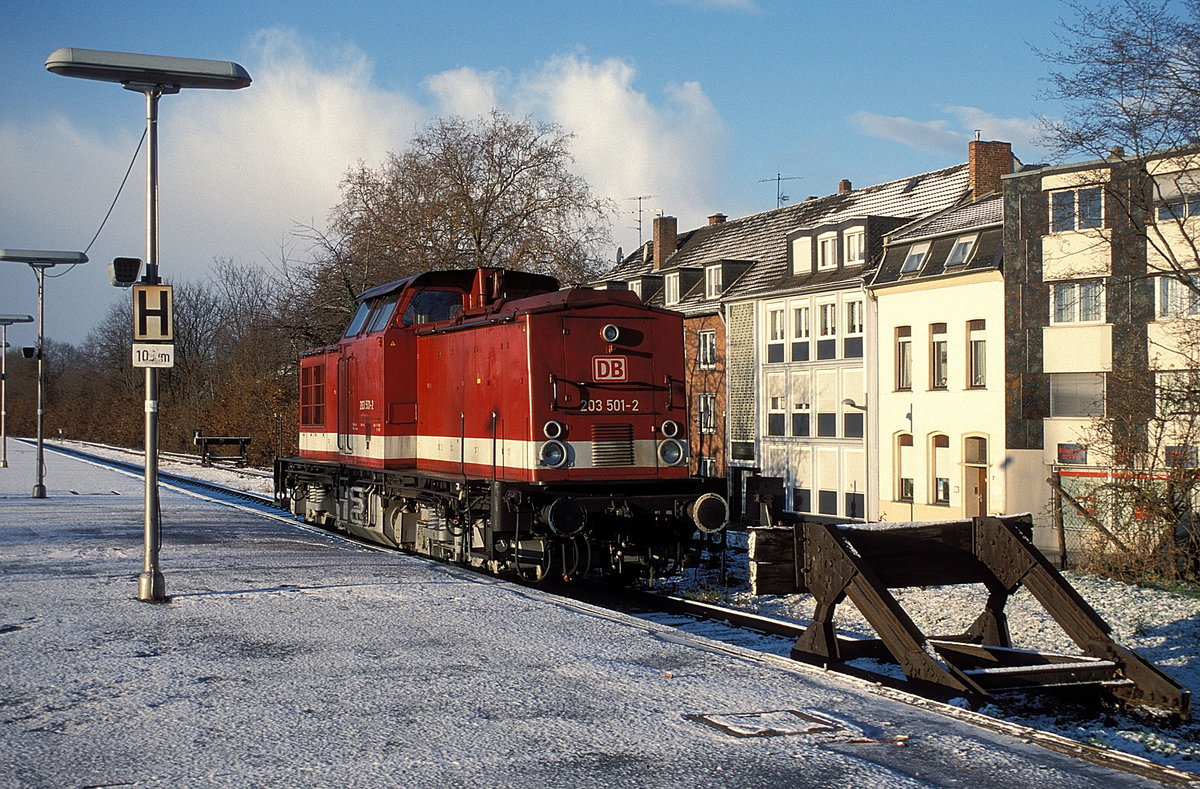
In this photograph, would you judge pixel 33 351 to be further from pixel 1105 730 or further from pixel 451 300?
pixel 1105 730

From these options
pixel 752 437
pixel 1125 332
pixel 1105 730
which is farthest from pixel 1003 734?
pixel 752 437

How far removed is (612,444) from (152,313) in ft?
17.5

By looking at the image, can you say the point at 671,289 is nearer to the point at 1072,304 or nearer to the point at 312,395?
the point at 1072,304

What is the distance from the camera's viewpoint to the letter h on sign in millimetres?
10303

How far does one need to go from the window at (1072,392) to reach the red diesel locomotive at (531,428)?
2028 centimetres

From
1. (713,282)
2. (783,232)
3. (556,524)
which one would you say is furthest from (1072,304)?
(556,524)

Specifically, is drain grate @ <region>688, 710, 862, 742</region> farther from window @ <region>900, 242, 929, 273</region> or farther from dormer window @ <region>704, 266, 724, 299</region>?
dormer window @ <region>704, 266, 724, 299</region>

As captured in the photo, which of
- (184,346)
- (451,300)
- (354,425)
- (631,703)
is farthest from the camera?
(184,346)

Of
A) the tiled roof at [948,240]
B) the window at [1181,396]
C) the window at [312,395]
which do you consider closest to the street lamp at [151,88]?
the window at [312,395]

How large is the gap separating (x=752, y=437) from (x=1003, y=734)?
3551 cm

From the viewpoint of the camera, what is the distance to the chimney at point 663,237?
48500 millimetres

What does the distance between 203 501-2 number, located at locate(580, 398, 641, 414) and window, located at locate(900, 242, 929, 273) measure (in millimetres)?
22593

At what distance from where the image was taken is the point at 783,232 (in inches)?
1666

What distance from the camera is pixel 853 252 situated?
121 feet
